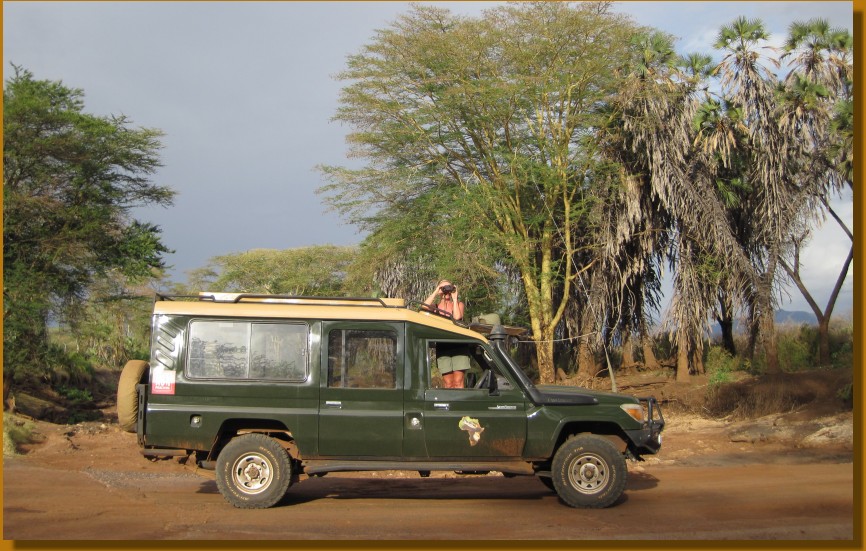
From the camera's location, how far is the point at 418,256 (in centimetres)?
2427

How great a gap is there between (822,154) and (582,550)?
59.0ft

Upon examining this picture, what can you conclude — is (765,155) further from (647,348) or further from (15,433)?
(15,433)

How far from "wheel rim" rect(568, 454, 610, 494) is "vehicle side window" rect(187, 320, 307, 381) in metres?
3.09

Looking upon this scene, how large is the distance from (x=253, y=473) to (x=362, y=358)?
1.69 metres

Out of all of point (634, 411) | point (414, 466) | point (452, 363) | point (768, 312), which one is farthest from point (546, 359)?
point (414, 466)

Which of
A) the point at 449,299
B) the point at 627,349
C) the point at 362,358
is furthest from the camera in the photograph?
the point at 627,349

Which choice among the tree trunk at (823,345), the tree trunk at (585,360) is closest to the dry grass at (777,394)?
the tree trunk at (823,345)

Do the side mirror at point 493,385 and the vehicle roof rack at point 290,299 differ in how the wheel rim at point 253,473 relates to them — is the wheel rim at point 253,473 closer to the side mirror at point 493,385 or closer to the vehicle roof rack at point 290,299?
the vehicle roof rack at point 290,299

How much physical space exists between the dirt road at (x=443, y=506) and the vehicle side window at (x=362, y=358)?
54.1 inches

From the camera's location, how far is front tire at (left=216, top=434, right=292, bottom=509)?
8828mm

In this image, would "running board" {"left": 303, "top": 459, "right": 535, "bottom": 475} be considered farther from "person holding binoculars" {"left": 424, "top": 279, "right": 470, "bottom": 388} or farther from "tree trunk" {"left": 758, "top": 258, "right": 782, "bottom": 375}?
"tree trunk" {"left": 758, "top": 258, "right": 782, "bottom": 375}

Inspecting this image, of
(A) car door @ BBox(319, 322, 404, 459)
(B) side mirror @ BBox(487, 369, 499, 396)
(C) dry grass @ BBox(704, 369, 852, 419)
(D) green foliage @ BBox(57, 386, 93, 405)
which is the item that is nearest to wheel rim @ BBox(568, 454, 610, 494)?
(B) side mirror @ BBox(487, 369, 499, 396)

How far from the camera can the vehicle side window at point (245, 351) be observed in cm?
888

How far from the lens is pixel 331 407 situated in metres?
8.88
